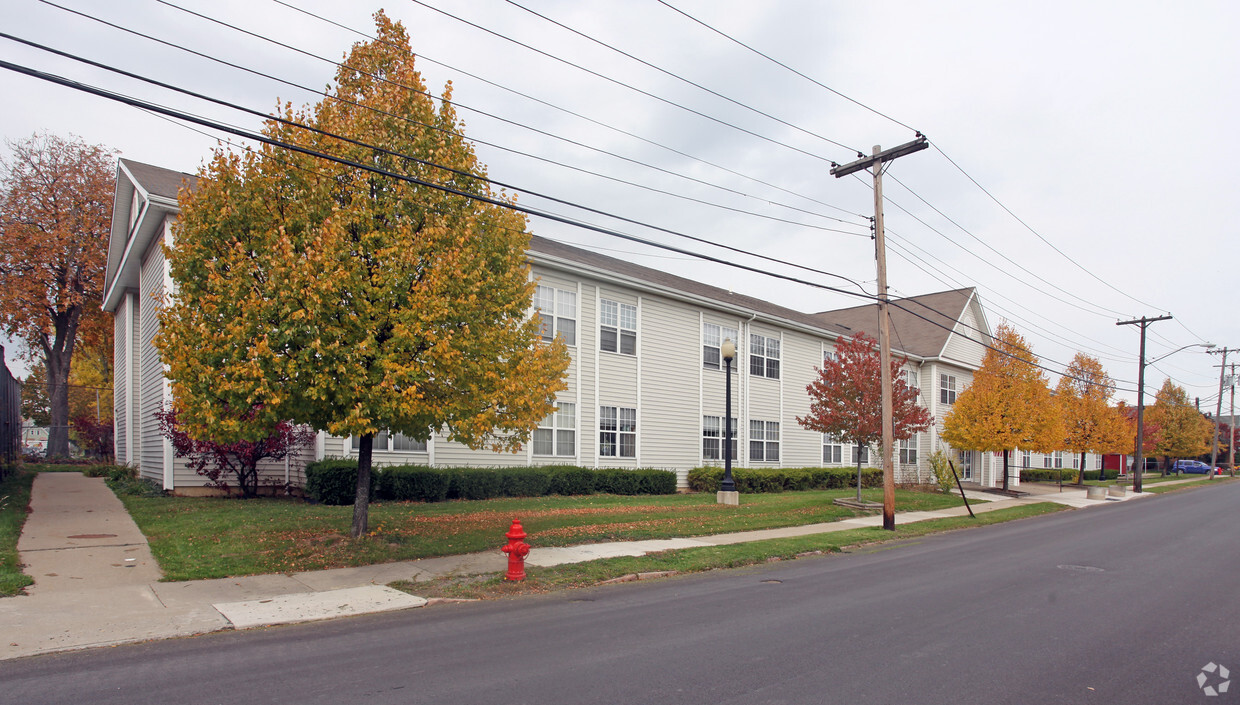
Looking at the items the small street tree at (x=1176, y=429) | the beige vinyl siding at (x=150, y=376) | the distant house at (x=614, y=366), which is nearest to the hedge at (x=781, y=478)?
the distant house at (x=614, y=366)

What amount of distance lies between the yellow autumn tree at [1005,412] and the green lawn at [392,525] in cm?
1240

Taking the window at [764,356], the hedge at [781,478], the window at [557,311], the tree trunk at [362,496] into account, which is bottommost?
the hedge at [781,478]

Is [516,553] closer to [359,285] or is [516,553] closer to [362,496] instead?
[362,496]

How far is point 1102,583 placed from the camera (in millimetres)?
10906

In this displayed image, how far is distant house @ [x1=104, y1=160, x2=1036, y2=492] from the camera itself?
20125mm

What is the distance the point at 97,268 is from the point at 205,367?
100.0ft

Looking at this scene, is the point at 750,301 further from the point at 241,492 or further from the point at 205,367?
the point at 205,367

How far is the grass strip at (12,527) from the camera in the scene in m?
8.85

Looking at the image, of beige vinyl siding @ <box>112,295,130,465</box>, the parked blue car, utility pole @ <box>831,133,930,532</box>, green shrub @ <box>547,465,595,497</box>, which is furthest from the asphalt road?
the parked blue car

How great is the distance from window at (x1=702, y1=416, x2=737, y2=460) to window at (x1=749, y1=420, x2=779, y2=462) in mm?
1122

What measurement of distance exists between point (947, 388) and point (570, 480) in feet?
92.1

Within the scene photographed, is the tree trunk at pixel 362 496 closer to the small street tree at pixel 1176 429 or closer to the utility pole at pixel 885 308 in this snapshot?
the utility pole at pixel 885 308

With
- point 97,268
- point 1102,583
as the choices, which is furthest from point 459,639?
point 97,268

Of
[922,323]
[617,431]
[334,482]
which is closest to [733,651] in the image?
[334,482]
